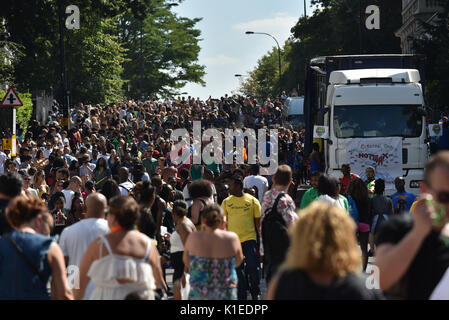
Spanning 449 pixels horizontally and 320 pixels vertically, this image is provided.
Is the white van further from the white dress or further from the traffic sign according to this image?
the white dress

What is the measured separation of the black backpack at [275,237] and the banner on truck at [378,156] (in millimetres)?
10845

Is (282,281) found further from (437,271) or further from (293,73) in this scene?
(293,73)

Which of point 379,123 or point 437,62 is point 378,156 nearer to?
point 379,123

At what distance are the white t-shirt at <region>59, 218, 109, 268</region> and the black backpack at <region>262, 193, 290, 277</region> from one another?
2006 millimetres

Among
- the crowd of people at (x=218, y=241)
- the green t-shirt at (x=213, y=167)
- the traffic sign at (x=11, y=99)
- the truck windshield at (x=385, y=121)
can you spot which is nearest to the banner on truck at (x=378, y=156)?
the truck windshield at (x=385, y=121)

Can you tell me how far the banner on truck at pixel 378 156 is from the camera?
Result: 2038 centimetres

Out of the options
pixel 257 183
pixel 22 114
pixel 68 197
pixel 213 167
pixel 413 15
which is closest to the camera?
pixel 68 197

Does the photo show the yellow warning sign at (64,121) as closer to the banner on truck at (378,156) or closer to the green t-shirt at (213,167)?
the green t-shirt at (213,167)

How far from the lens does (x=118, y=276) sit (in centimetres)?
668

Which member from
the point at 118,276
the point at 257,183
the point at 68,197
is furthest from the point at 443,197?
the point at 257,183

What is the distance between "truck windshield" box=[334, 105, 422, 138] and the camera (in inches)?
815

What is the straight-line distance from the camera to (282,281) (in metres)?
4.76

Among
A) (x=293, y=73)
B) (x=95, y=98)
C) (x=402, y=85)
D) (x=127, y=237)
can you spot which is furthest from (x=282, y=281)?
(x=293, y=73)

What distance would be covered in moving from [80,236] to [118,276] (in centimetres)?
166
